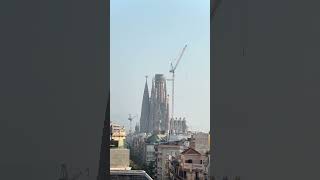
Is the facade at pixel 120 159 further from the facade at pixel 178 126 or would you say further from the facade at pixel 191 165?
the facade at pixel 178 126

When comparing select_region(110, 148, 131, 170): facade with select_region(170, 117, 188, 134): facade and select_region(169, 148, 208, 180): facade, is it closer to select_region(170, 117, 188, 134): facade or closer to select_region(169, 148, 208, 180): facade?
select_region(169, 148, 208, 180): facade

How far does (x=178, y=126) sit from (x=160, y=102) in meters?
4.47

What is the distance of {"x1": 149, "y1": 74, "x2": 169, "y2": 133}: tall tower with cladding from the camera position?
6366 centimetres

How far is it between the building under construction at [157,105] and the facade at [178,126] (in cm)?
104

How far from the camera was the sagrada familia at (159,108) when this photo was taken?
62438 millimetres

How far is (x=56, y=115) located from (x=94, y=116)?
74cm

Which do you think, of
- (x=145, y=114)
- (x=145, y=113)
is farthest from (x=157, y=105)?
(x=145, y=114)

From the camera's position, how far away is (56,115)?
9.73ft

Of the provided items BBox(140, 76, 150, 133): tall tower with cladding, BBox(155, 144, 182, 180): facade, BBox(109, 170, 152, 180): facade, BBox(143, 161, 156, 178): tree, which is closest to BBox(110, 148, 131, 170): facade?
BBox(109, 170, 152, 180): facade
